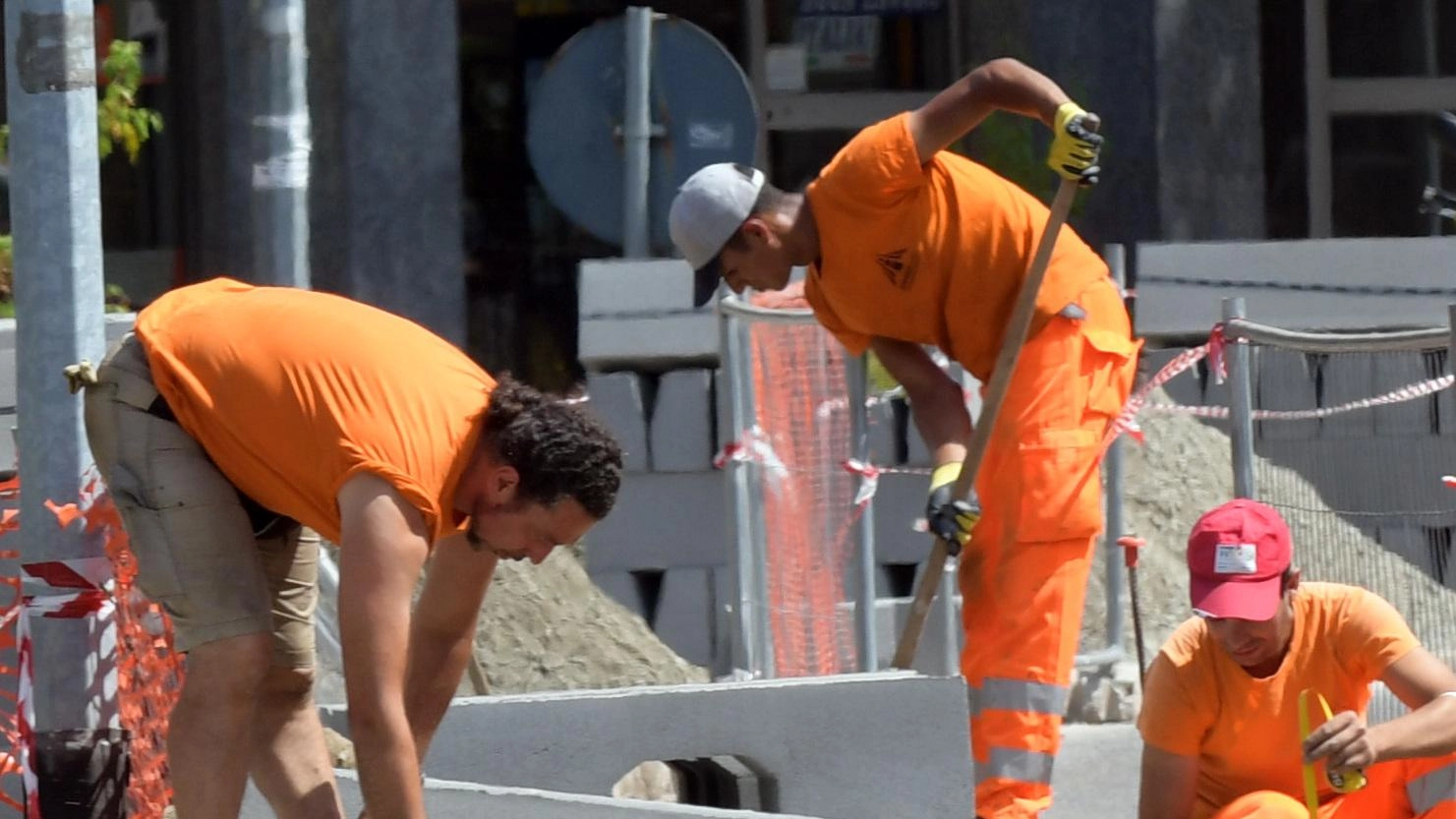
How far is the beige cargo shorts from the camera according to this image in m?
4.24

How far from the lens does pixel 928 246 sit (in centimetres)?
→ 507

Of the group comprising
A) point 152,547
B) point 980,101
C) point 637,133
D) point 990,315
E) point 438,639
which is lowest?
point 438,639

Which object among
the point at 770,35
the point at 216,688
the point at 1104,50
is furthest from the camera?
the point at 770,35

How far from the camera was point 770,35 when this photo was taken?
1170 cm

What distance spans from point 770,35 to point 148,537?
7.79 metres

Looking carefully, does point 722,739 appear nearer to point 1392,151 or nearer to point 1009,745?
point 1009,745

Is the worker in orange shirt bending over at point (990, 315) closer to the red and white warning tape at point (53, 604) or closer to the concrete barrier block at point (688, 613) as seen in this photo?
the red and white warning tape at point (53, 604)

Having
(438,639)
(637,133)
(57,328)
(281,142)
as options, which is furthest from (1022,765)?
(637,133)

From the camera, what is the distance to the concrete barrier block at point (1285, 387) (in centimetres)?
593

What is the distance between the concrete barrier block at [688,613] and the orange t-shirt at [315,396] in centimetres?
357

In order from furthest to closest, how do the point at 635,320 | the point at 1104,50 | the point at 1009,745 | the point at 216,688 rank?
the point at 1104,50, the point at 635,320, the point at 1009,745, the point at 216,688

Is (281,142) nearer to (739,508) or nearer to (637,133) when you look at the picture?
(739,508)

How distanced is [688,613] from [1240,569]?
3681 millimetres

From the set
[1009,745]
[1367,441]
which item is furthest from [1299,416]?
[1009,745]
